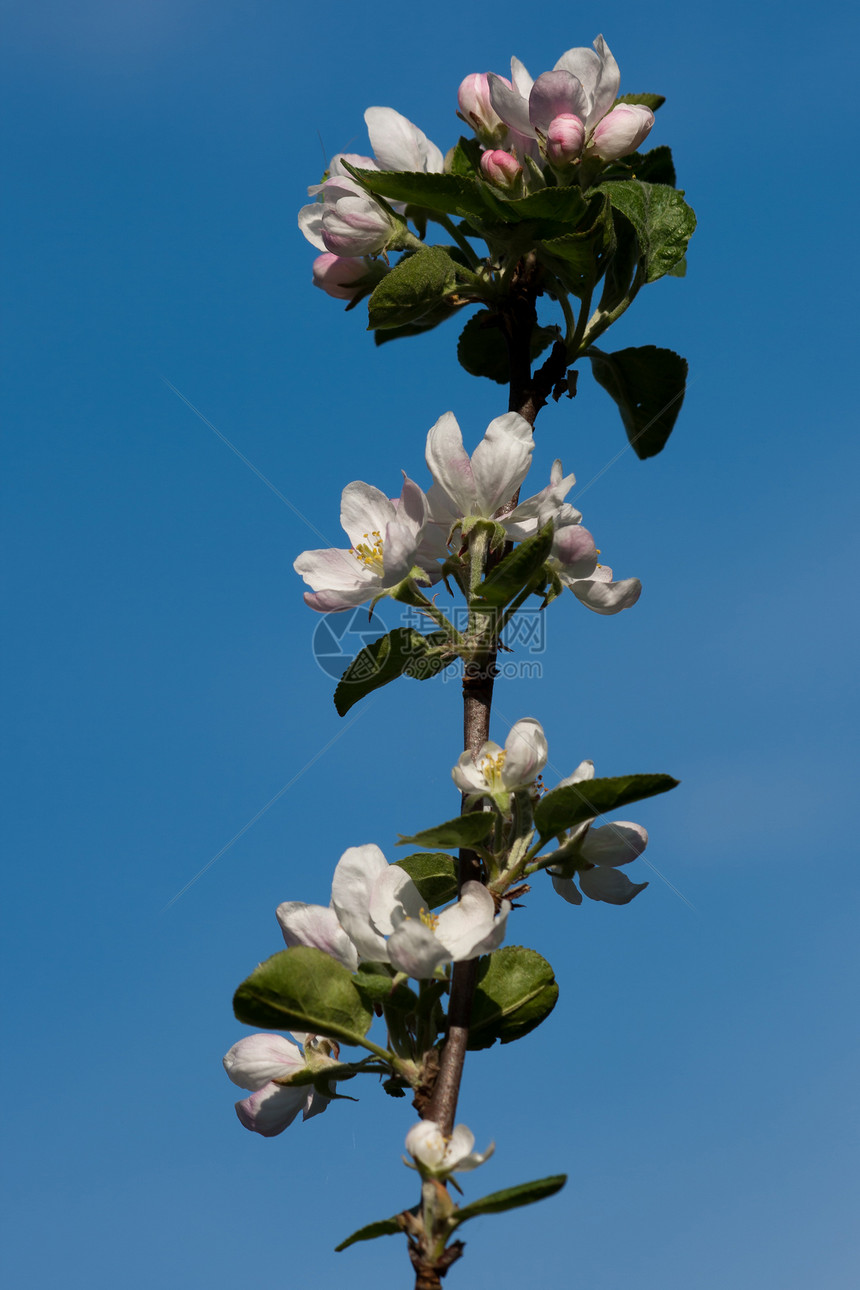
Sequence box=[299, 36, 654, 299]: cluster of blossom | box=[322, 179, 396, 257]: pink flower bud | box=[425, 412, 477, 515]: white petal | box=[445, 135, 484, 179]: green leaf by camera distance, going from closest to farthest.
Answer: box=[425, 412, 477, 515]: white petal → box=[299, 36, 654, 299]: cluster of blossom → box=[322, 179, 396, 257]: pink flower bud → box=[445, 135, 484, 179]: green leaf

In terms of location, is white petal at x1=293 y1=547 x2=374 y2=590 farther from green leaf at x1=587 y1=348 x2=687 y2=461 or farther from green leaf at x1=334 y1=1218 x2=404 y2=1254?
green leaf at x1=334 y1=1218 x2=404 y2=1254

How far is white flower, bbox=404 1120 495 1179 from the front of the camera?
1735 millimetres

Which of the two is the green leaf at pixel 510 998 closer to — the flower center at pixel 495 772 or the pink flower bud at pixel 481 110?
the flower center at pixel 495 772

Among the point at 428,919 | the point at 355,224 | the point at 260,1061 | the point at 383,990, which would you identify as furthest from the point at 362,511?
the point at 260,1061

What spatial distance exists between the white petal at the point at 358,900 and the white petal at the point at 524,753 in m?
0.27

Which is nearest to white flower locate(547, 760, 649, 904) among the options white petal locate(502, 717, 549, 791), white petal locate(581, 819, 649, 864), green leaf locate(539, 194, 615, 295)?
white petal locate(581, 819, 649, 864)

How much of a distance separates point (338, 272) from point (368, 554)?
64cm

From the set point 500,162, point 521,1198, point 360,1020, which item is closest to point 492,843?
point 360,1020

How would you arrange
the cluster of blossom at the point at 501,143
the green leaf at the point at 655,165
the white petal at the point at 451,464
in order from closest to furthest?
the white petal at the point at 451,464
the cluster of blossom at the point at 501,143
the green leaf at the point at 655,165

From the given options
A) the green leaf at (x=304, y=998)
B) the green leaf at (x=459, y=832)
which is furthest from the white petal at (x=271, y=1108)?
the green leaf at (x=459, y=832)

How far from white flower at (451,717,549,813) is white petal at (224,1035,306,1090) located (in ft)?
1.94

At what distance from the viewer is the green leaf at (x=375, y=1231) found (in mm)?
1795

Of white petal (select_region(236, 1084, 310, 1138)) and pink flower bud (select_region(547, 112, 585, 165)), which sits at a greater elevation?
pink flower bud (select_region(547, 112, 585, 165))

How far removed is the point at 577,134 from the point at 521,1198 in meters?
1.90
